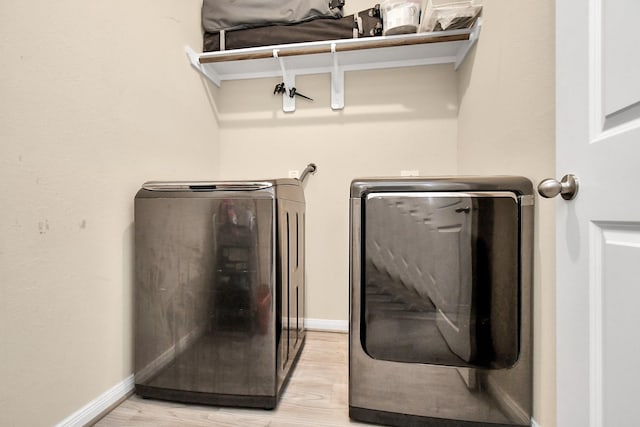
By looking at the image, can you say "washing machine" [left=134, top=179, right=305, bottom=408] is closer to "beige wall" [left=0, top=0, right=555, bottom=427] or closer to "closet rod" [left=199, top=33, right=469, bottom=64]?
"beige wall" [left=0, top=0, right=555, bottom=427]

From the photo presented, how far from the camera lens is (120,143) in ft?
4.15

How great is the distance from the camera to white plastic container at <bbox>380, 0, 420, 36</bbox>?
157cm

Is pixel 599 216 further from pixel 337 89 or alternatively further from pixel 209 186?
pixel 337 89

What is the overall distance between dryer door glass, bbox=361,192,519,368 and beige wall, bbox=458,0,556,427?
3.4 inches

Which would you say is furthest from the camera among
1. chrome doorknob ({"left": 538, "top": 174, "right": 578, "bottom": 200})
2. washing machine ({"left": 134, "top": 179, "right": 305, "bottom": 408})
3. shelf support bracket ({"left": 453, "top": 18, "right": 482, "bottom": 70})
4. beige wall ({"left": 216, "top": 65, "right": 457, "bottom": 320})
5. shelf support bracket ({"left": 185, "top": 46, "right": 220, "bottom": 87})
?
beige wall ({"left": 216, "top": 65, "right": 457, "bottom": 320})

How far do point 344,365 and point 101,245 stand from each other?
122 centimetres

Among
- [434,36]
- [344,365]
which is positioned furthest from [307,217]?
[434,36]

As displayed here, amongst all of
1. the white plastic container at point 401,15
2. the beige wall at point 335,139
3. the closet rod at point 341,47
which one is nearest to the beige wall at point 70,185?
the closet rod at point 341,47

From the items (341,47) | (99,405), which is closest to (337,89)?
(341,47)

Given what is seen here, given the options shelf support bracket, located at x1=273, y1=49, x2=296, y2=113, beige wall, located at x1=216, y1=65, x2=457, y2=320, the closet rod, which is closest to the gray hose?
beige wall, located at x1=216, y1=65, x2=457, y2=320

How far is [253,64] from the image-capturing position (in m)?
1.93

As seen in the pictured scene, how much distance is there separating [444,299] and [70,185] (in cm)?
136

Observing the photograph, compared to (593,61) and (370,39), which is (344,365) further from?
(370,39)

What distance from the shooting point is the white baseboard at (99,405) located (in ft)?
3.42
